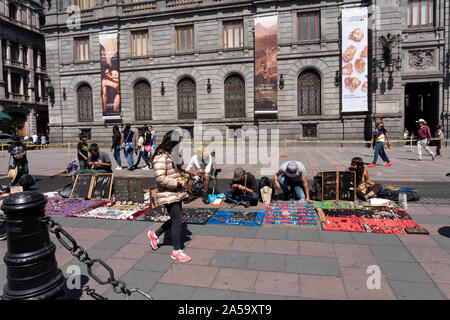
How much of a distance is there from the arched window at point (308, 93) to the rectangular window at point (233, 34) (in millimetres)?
5448

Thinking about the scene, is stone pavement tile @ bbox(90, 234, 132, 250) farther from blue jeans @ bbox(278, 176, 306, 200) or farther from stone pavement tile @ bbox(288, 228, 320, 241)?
blue jeans @ bbox(278, 176, 306, 200)

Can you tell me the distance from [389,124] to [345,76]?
448 centimetres

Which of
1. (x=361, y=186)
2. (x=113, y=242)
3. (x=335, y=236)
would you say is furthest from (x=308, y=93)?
(x=113, y=242)

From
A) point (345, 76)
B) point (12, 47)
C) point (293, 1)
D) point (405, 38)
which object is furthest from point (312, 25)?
point (12, 47)

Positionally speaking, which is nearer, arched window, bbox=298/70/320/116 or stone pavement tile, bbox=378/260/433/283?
stone pavement tile, bbox=378/260/433/283

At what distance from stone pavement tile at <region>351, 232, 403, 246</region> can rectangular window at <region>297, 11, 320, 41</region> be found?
20.5 m

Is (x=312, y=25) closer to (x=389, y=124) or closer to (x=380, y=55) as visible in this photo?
(x=380, y=55)

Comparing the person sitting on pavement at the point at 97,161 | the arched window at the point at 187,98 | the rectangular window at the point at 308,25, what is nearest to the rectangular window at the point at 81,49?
the arched window at the point at 187,98

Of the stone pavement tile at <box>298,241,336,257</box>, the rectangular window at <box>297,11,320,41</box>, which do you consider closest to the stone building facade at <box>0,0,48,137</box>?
the rectangular window at <box>297,11,320,41</box>

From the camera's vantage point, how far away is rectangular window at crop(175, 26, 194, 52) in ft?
80.8
